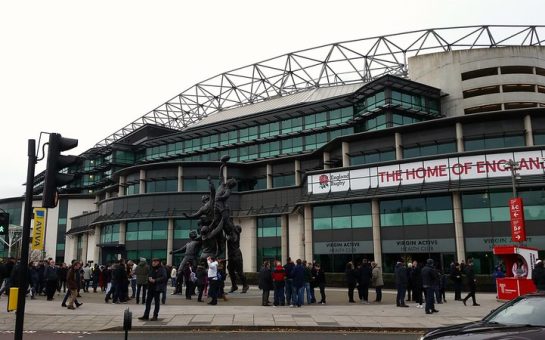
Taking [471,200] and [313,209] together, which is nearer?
[471,200]

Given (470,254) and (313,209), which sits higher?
(313,209)

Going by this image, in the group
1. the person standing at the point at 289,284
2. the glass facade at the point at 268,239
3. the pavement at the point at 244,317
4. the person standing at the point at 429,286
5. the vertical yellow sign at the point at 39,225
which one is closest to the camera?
the pavement at the point at 244,317

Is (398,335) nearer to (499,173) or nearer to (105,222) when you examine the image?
(499,173)

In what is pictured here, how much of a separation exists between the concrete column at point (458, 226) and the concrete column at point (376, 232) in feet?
18.8

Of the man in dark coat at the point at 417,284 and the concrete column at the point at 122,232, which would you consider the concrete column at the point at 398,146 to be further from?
the concrete column at the point at 122,232

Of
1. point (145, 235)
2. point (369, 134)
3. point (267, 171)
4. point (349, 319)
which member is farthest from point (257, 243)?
point (349, 319)

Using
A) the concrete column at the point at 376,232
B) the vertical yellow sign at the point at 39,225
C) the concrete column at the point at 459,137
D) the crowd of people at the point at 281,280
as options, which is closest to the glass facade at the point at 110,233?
the vertical yellow sign at the point at 39,225

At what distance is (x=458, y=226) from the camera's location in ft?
109

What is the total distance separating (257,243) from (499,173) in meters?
25.5

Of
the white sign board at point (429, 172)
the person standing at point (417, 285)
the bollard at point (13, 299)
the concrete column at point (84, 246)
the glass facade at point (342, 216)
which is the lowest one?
the person standing at point (417, 285)

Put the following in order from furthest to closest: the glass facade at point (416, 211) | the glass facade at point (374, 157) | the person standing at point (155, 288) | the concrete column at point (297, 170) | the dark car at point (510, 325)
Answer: the concrete column at point (297, 170) < the glass facade at point (374, 157) < the glass facade at point (416, 211) < the person standing at point (155, 288) < the dark car at point (510, 325)

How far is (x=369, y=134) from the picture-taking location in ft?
139

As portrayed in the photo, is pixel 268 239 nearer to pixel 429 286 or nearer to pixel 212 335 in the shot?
pixel 429 286

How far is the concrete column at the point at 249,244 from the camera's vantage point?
4847 cm
